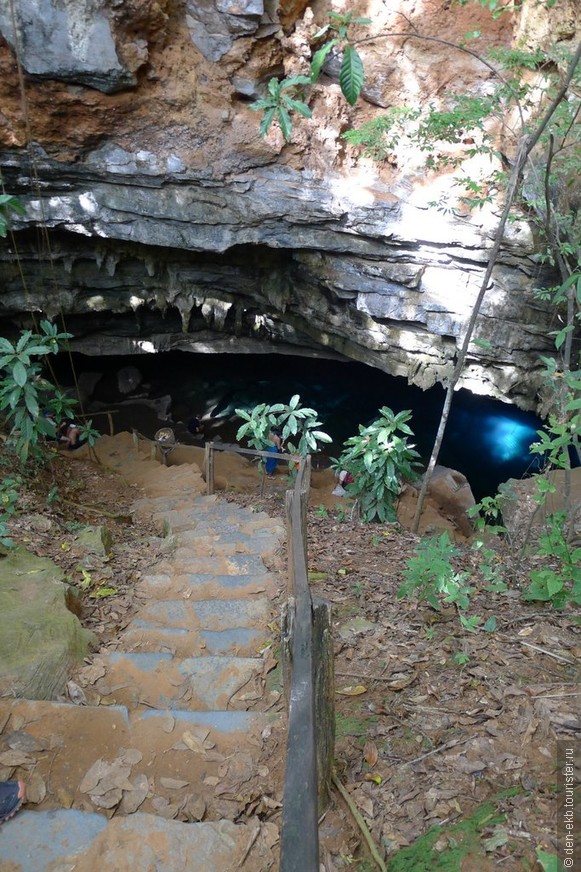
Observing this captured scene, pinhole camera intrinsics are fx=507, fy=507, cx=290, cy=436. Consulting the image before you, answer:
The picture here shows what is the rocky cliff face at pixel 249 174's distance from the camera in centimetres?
664

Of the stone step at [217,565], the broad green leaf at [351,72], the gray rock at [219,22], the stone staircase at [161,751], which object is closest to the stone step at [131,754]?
the stone staircase at [161,751]

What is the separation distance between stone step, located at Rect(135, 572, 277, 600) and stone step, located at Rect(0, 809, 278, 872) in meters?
1.74

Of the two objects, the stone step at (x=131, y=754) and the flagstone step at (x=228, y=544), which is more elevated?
the stone step at (x=131, y=754)

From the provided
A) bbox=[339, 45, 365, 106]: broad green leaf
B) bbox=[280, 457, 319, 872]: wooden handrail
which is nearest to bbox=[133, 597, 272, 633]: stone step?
bbox=[280, 457, 319, 872]: wooden handrail

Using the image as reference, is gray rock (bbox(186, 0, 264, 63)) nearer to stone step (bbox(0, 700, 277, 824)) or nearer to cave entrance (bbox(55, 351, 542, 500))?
cave entrance (bbox(55, 351, 542, 500))

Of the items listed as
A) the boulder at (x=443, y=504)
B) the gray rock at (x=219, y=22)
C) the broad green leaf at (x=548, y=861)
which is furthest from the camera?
the boulder at (x=443, y=504)

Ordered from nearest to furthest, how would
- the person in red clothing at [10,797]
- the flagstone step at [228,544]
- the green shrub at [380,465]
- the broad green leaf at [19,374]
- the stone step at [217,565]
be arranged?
the person in red clothing at [10,797]
the stone step at [217,565]
the flagstone step at [228,544]
the broad green leaf at [19,374]
the green shrub at [380,465]

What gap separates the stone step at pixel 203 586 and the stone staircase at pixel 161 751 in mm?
33

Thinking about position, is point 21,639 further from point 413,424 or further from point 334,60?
point 413,424

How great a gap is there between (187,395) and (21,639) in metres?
10.6

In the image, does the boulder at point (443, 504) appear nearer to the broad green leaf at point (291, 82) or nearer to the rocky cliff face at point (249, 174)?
the rocky cliff face at point (249, 174)

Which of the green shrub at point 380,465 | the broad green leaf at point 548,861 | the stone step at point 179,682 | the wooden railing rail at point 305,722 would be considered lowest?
the green shrub at point 380,465

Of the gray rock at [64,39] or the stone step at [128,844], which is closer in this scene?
the stone step at [128,844]

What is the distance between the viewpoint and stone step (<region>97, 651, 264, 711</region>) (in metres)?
2.38
